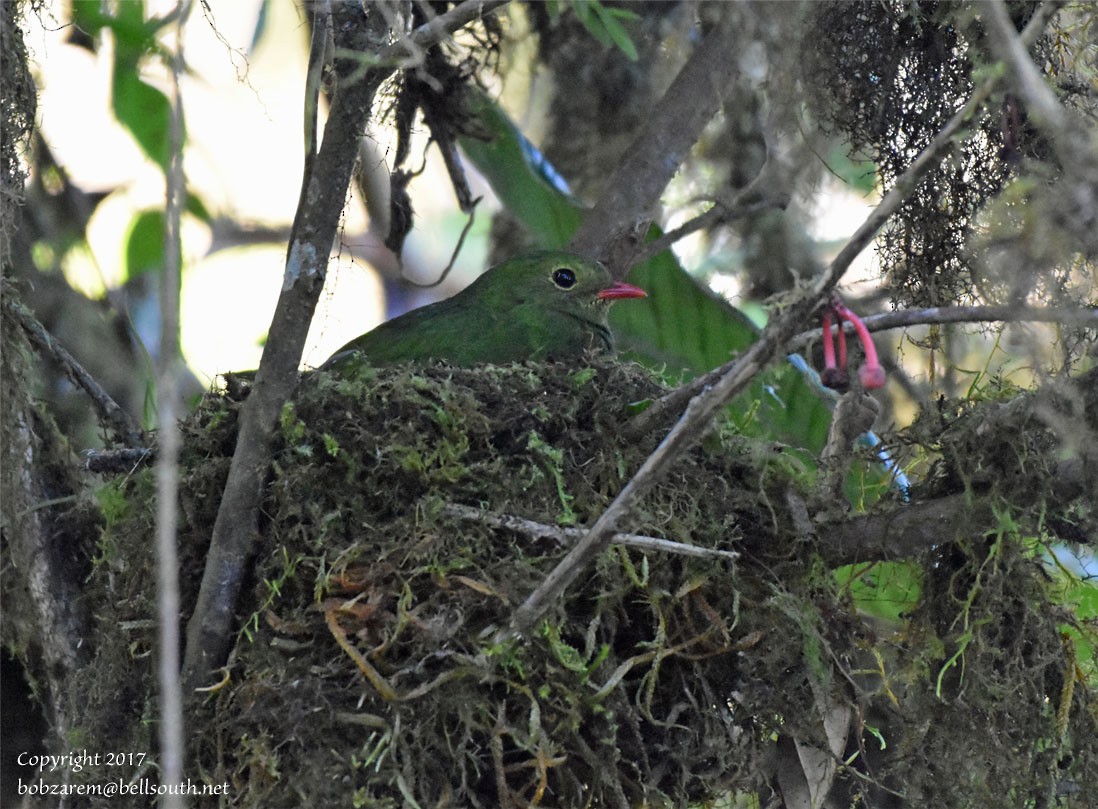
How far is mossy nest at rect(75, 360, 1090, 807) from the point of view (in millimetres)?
2986

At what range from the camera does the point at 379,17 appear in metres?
3.18

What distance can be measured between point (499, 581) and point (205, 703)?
0.79 meters

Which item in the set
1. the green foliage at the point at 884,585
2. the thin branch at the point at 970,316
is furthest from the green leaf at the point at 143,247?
the thin branch at the point at 970,316

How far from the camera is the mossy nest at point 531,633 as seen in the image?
9.80 ft

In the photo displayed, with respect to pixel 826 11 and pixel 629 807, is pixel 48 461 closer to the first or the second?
pixel 629 807

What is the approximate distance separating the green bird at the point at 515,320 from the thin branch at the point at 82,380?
79 centimetres

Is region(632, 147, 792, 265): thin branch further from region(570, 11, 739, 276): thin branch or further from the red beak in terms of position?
the red beak

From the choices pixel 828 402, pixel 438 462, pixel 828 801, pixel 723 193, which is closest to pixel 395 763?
pixel 438 462

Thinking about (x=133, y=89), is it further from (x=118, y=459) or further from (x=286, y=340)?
(x=286, y=340)

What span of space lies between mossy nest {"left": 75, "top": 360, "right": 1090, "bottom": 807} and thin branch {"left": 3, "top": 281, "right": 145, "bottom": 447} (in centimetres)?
41

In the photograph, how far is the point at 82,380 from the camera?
396cm

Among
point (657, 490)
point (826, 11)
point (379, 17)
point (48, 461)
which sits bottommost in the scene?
point (657, 490)

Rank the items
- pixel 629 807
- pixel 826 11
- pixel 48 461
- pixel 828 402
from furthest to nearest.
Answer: pixel 828 402, pixel 826 11, pixel 48 461, pixel 629 807

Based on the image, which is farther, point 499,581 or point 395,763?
point 499,581
